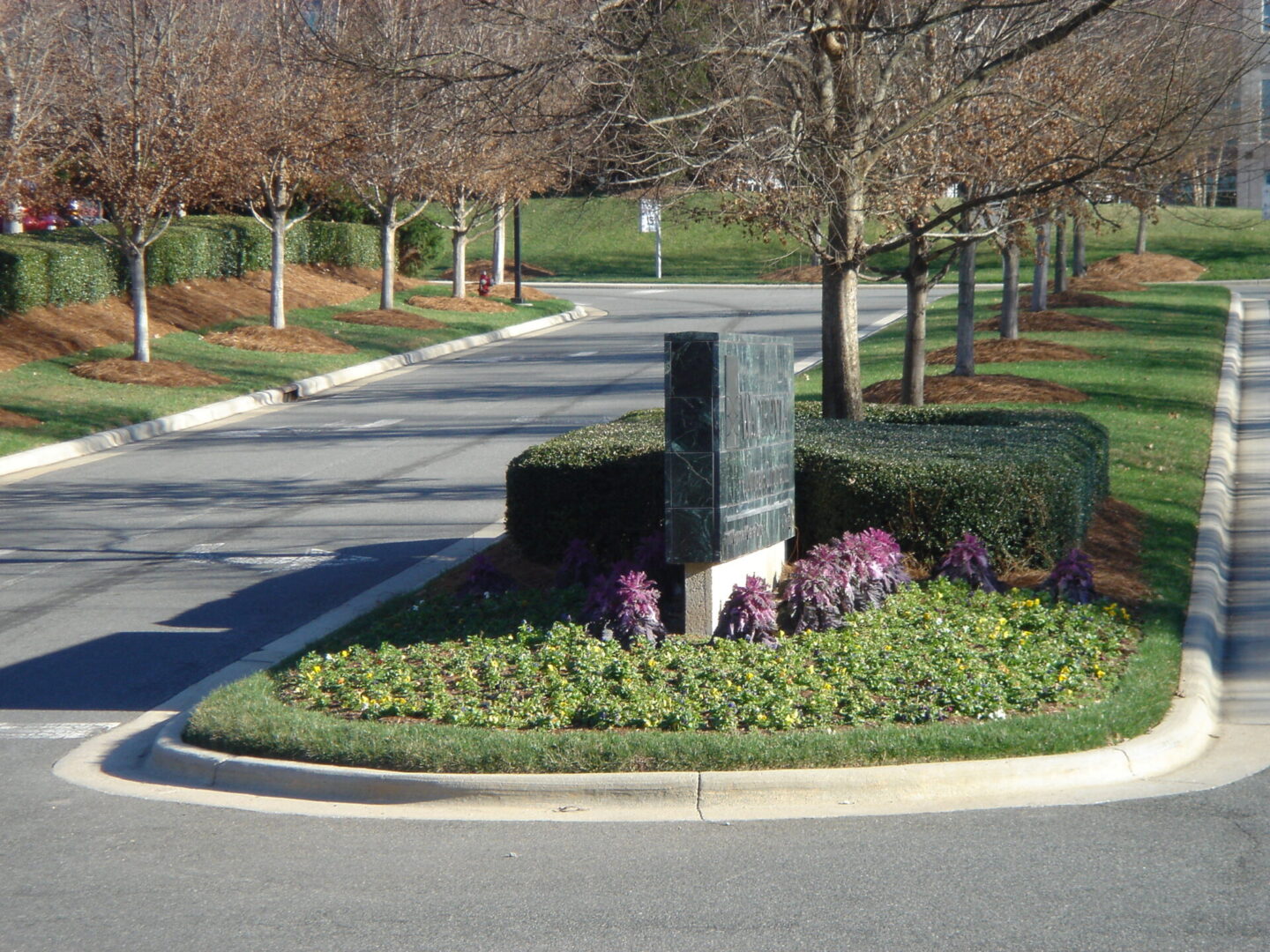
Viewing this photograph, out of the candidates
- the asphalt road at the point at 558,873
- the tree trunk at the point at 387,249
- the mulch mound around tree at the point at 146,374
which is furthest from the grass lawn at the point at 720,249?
the asphalt road at the point at 558,873

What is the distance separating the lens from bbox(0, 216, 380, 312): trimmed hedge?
23.6 meters

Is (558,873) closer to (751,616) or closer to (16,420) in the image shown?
(751,616)

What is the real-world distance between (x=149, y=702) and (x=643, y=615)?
2.80 meters

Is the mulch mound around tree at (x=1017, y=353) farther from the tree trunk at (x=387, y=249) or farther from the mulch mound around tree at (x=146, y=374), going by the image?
the tree trunk at (x=387, y=249)

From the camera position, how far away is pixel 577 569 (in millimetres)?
9031

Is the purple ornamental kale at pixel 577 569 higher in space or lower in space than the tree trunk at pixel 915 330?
lower

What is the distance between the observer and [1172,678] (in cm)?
702

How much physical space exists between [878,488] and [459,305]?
27.3 meters

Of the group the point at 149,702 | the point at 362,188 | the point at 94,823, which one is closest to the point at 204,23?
the point at 362,188

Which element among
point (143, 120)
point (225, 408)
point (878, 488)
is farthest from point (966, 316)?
point (143, 120)

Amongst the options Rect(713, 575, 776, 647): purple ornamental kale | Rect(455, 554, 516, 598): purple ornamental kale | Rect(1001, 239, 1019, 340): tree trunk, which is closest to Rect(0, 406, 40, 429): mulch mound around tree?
Rect(455, 554, 516, 598): purple ornamental kale

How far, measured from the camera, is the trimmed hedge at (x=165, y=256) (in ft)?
77.4

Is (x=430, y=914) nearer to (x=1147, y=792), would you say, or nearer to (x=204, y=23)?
(x=1147, y=792)

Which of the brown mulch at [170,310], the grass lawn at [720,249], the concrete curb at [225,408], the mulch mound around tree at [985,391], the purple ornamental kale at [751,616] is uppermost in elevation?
the grass lawn at [720,249]
